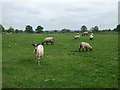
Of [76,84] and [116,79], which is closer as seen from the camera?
[76,84]

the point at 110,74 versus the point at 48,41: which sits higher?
the point at 48,41

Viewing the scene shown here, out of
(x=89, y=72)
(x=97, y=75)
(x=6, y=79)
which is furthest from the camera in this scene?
(x=89, y=72)

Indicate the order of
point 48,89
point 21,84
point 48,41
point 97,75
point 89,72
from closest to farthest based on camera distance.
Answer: point 48,89
point 21,84
point 97,75
point 89,72
point 48,41

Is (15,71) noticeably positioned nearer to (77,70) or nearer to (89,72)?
(77,70)

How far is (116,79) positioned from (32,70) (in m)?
5.13

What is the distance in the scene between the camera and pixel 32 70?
30.1 feet

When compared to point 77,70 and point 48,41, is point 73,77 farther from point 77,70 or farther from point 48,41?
point 48,41

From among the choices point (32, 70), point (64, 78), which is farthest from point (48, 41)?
point (64, 78)

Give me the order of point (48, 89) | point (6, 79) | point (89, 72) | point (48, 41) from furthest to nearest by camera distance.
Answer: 1. point (48, 41)
2. point (89, 72)
3. point (6, 79)
4. point (48, 89)

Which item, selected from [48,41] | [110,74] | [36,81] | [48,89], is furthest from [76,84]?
[48,41]

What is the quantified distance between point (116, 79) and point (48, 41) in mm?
18289

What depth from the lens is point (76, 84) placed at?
6.99 metres

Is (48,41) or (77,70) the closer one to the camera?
(77,70)

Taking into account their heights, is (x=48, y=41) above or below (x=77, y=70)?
above
